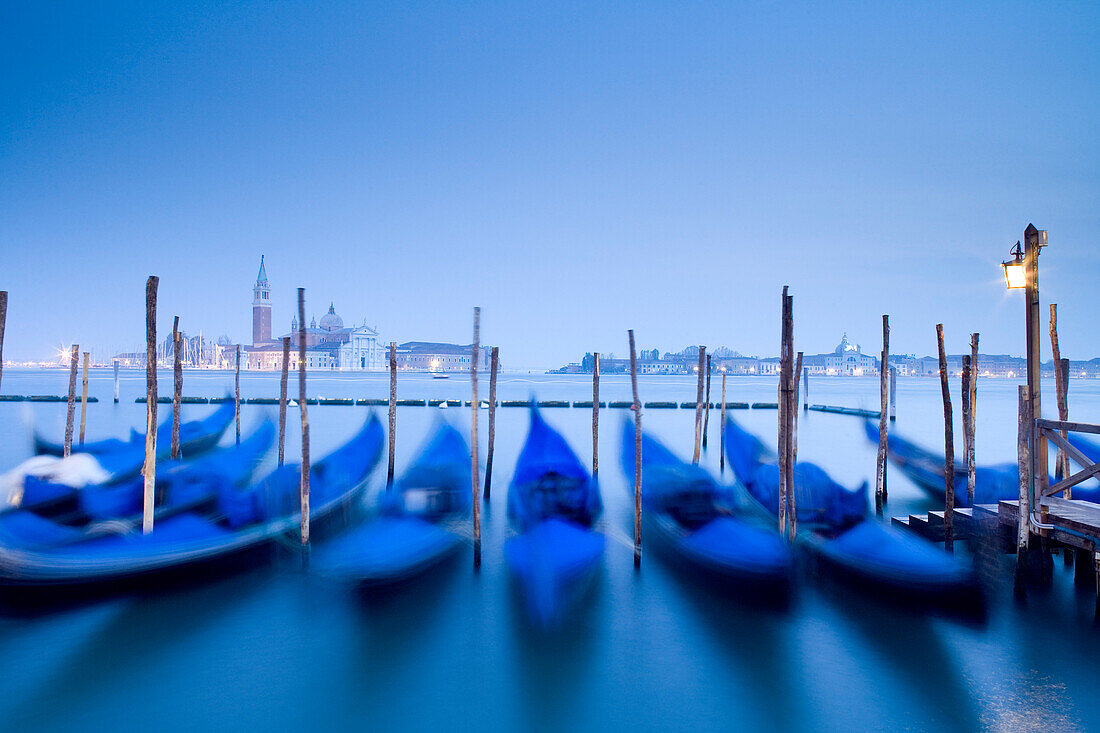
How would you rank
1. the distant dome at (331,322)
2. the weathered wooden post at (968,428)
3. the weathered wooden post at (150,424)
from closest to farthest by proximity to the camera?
the weathered wooden post at (150,424) → the weathered wooden post at (968,428) → the distant dome at (331,322)

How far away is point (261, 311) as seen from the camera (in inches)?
3310

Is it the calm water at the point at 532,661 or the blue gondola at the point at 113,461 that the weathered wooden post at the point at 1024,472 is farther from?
the blue gondola at the point at 113,461

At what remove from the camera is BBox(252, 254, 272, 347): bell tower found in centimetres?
8319

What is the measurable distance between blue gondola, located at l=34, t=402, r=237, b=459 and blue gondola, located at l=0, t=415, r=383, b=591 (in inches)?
122

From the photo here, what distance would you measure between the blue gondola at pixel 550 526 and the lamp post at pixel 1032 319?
8.86ft

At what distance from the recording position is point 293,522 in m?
5.21

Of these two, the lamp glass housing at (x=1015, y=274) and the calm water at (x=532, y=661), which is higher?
the lamp glass housing at (x=1015, y=274)

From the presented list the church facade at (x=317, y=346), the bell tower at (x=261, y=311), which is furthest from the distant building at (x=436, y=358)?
the bell tower at (x=261, y=311)

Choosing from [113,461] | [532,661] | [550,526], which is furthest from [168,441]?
[532,661]

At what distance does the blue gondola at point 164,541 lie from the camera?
367 cm

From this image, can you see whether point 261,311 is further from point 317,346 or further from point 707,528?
point 707,528

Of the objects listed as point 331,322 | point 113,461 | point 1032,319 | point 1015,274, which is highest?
point 331,322

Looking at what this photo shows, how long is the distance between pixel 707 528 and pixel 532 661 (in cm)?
148

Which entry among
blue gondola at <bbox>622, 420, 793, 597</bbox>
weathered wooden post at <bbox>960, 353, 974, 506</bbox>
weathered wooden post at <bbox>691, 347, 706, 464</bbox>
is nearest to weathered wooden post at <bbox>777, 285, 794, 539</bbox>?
blue gondola at <bbox>622, 420, 793, 597</bbox>
